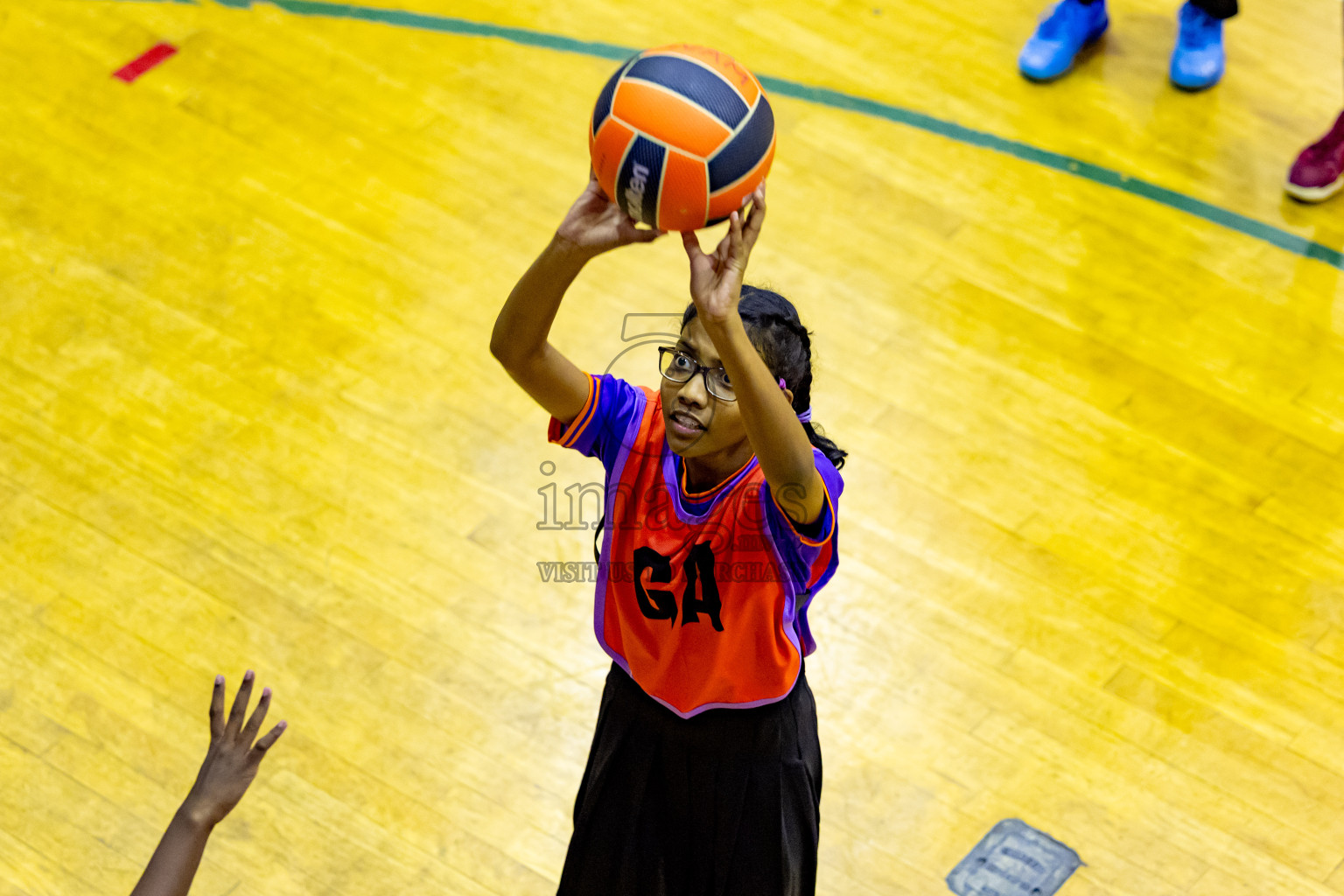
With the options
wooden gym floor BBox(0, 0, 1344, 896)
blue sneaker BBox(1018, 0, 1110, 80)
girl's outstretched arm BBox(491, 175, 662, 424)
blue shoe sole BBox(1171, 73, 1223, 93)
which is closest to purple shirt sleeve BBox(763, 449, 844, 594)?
girl's outstretched arm BBox(491, 175, 662, 424)

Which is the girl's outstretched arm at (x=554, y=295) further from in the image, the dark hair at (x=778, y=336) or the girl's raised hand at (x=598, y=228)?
the dark hair at (x=778, y=336)

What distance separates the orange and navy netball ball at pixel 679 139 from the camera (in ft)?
6.93

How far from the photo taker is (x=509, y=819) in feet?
10.7

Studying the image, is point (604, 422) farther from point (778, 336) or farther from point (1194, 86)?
point (1194, 86)

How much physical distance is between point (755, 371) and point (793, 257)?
8.91 feet

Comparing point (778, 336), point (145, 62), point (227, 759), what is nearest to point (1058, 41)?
point (145, 62)

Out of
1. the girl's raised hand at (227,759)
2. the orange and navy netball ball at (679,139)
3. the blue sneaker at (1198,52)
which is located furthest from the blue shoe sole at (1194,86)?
the girl's raised hand at (227,759)

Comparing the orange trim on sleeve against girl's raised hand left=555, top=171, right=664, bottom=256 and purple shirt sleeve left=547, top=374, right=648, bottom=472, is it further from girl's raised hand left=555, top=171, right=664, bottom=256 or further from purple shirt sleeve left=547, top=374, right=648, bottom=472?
girl's raised hand left=555, top=171, right=664, bottom=256

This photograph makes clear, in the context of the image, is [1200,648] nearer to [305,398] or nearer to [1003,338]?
[1003,338]

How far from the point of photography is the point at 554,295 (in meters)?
2.09

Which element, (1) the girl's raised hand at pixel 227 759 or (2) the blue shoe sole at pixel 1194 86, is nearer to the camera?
(1) the girl's raised hand at pixel 227 759

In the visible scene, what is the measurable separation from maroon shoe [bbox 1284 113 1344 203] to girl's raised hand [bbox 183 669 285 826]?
13.4 feet

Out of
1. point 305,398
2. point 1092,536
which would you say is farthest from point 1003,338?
point 305,398

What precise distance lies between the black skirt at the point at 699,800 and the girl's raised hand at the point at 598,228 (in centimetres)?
78
